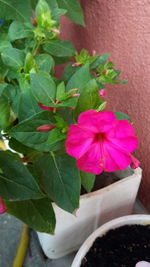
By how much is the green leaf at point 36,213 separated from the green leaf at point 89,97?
0.83 ft

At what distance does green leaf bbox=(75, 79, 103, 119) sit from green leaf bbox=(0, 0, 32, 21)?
280mm

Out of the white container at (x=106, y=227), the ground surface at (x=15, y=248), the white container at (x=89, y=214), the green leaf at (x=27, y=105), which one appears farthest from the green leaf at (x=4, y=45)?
the ground surface at (x=15, y=248)

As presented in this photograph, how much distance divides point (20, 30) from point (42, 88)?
18 cm

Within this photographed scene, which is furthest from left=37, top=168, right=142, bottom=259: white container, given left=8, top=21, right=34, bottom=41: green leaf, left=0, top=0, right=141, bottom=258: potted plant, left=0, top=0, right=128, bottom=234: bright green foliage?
left=8, top=21, right=34, bottom=41: green leaf

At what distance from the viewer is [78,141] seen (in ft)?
1.24

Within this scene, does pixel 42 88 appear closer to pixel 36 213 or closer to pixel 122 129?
pixel 122 129

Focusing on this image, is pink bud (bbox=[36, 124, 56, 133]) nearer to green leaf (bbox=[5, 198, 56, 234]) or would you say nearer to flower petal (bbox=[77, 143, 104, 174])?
flower petal (bbox=[77, 143, 104, 174])

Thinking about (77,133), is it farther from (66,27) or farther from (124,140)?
(66,27)

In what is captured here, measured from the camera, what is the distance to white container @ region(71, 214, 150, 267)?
0.69m

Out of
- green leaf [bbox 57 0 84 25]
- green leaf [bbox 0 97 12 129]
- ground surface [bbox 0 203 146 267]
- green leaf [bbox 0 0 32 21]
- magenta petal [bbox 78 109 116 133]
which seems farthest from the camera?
ground surface [bbox 0 203 146 267]

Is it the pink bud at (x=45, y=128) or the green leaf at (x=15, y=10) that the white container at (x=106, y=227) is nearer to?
the pink bud at (x=45, y=128)

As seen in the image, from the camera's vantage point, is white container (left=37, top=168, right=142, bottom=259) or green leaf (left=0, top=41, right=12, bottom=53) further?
white container (left=37, top=168, right=142, bottom=259)

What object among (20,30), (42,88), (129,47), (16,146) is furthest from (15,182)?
(129,47)

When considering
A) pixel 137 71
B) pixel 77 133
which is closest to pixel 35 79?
pixel 77 133
